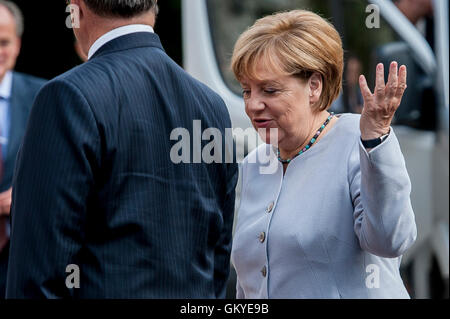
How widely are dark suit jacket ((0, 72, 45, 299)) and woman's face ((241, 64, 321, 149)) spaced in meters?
1.51

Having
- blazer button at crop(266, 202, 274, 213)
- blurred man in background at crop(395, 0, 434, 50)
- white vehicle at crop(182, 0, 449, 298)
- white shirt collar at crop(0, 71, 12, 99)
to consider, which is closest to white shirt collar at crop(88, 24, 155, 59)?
blazer button at crop(266, 202, 274, 213)

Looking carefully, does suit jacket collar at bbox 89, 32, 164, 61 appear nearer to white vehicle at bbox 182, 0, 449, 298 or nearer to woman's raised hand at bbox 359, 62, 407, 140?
woman's raised hand at bbox 359, 62, 407, 140

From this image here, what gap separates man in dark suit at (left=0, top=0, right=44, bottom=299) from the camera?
3.49m

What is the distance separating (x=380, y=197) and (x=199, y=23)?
129 inches

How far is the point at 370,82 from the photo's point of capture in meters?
4.53

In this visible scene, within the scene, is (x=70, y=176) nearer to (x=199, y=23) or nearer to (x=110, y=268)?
(x=110, y=268)

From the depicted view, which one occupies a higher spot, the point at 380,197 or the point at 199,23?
the point at 199,23

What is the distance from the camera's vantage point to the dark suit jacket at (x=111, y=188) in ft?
6.06

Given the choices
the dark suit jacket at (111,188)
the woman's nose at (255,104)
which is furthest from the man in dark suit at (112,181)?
the woman's nose at (255,104)

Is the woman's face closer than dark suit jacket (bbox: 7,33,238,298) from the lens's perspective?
No

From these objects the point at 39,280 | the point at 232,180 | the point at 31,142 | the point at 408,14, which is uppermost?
the point at 408,14

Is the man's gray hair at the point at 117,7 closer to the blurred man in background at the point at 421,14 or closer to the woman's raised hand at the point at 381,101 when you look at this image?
the woman's raised hand at the point at 381,101

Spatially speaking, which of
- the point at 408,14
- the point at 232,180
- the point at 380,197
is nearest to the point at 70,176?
the point at 232,180

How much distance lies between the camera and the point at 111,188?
1.88m
